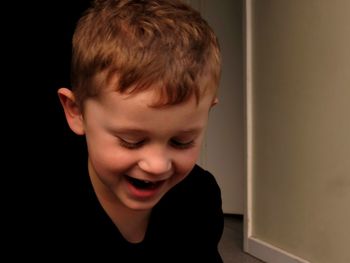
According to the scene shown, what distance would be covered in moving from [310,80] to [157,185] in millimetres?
776

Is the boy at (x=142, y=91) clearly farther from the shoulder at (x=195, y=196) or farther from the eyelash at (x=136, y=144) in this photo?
the shoulder at (x=195, y=196)

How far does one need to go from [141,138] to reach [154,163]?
0.04 m

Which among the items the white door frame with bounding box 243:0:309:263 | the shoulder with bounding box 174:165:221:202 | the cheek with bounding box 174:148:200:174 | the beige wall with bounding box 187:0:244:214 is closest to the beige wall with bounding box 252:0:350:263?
the white door frame with bounding box 243:0:309:263

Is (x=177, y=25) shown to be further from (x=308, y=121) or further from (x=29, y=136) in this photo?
(x=308, y=121)

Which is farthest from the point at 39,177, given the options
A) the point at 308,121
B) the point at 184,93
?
the point at 308,121

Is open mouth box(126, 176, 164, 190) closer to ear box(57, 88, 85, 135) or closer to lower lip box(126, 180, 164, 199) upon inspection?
lower lip box(126, 180, 164, 199)

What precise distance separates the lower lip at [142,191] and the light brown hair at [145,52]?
140 mm

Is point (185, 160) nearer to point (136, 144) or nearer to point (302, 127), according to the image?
point (136, 144)

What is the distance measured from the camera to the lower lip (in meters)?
0.73

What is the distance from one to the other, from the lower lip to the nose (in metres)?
0.07

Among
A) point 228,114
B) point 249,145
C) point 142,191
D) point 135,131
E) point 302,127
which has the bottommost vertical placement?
point 228,114

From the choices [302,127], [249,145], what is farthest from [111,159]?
[249,145]

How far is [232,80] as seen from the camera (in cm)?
221

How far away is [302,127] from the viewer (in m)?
1.43
